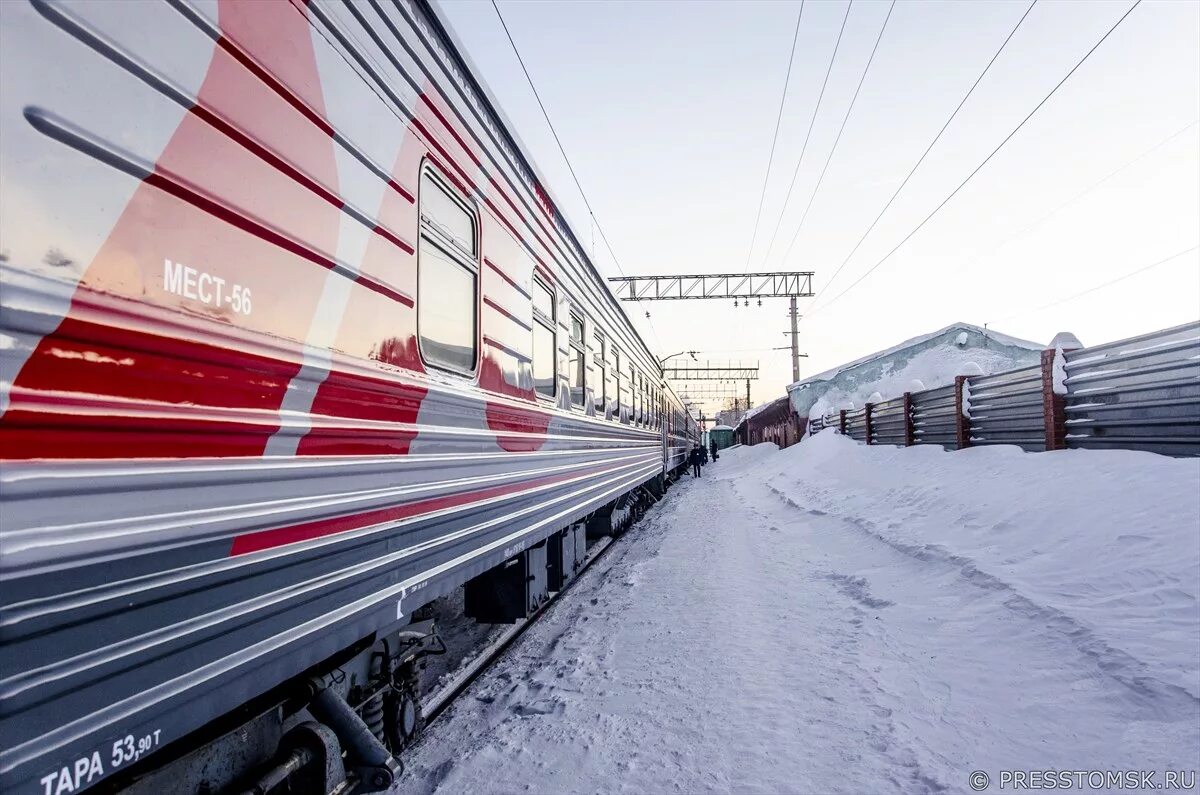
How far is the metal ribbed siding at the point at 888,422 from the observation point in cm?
1298

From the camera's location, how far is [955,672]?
11.8 feet

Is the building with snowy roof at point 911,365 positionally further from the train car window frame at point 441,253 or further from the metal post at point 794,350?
the train car window frame at point 441,253

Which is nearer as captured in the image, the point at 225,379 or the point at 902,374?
the point at 225,379

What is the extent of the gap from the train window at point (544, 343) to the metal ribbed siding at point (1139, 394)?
5274 millimetres

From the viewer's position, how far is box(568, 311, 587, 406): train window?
5297 mm

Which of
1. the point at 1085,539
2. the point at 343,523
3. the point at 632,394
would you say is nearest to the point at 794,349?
the point at 632,394

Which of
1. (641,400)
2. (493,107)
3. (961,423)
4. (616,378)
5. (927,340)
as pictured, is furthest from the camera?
(927,340)

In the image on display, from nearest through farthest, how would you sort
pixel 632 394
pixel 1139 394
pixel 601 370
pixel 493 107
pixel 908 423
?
pixel 493 107 → pixel 1139 394 → pixel 601 370 → pixel 632 394 → pixel 908 423

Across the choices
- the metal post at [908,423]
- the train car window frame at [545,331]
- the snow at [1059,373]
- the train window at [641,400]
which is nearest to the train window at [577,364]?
the train car window frame at [545,331]

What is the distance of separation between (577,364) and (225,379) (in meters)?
4.12

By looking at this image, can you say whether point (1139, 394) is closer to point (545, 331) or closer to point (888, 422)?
point (545, 331)

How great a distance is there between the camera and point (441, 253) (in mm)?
2783

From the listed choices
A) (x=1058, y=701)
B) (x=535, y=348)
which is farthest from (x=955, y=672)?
(x=535, y=348)

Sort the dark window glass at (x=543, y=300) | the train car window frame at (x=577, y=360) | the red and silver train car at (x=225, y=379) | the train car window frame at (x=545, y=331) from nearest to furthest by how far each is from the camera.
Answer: the red and silver train car at (x=225, y=379)
the train car window frame at (x=545, y=331)
the dark window glass at (x=543, y=300)
the train car window frame at (x=577, y=360)
